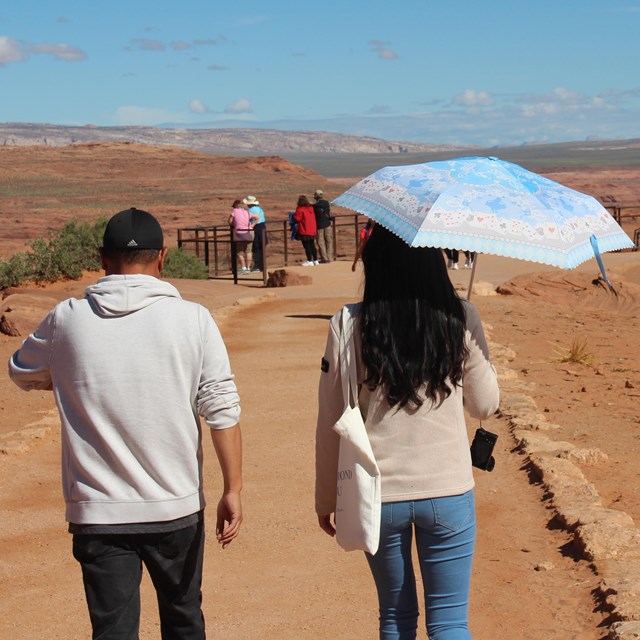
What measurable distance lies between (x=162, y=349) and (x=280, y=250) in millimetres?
35537

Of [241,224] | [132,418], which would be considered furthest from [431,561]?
[241,224]

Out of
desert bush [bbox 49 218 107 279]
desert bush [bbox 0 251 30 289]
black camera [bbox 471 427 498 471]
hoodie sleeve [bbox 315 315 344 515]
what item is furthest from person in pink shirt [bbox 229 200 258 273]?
hoodie sleeve [bbox 315 315 344 515]

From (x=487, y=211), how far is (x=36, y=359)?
→ 147 cm

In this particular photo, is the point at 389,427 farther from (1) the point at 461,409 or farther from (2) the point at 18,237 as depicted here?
(2) the point at 18,237

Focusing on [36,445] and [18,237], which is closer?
[36,445]

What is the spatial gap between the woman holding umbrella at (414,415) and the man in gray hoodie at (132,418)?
40 centimetres

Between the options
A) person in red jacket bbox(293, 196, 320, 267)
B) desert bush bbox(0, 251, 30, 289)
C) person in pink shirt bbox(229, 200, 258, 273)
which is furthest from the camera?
person in red jacket bbox(293, 196, 320, 267)

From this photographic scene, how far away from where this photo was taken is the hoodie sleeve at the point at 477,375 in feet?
10.5

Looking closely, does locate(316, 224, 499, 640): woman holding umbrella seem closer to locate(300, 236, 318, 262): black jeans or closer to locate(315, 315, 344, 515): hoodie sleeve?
locate(315, 315, 344, 515): hoodie sleeve

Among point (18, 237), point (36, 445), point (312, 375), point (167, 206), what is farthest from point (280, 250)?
point (36, 445)

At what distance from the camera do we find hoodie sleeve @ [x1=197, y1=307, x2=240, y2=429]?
316 centimetres

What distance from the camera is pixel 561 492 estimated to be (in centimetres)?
613

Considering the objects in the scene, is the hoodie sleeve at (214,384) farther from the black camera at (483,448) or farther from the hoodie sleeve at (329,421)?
the black camera at (483,448)

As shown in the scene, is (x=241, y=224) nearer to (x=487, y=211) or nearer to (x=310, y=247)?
(x=310, y=247)
